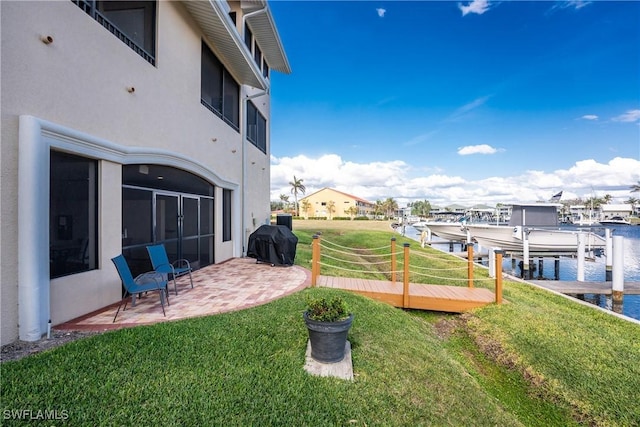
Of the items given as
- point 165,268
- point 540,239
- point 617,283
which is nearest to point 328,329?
point 165,268

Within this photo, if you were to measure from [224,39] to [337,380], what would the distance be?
8831 mm

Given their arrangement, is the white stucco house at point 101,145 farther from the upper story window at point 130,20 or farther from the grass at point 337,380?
the grass at point 337,380

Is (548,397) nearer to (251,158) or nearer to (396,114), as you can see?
(251,158)

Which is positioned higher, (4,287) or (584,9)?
(584,9)

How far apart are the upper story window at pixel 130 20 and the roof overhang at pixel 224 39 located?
1183mm

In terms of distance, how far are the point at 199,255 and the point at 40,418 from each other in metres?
5.92

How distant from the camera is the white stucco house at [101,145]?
328 cm


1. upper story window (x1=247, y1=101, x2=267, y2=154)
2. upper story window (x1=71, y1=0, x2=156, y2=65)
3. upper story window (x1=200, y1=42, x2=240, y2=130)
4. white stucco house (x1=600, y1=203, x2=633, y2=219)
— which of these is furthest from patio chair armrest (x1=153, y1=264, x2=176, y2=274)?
white stucco house (x1=600, y1=203, x2=633, y2=219)

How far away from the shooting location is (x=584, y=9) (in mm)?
12039

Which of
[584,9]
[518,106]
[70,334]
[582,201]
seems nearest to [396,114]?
[518,106]

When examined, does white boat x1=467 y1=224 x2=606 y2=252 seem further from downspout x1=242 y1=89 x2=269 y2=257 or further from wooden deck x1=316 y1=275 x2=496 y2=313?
downspout x1=242 y1=89 x2=269 y2=257

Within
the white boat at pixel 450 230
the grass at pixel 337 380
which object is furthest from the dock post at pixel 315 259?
the white boat at pixel 450 230

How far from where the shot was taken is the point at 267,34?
472 inches
